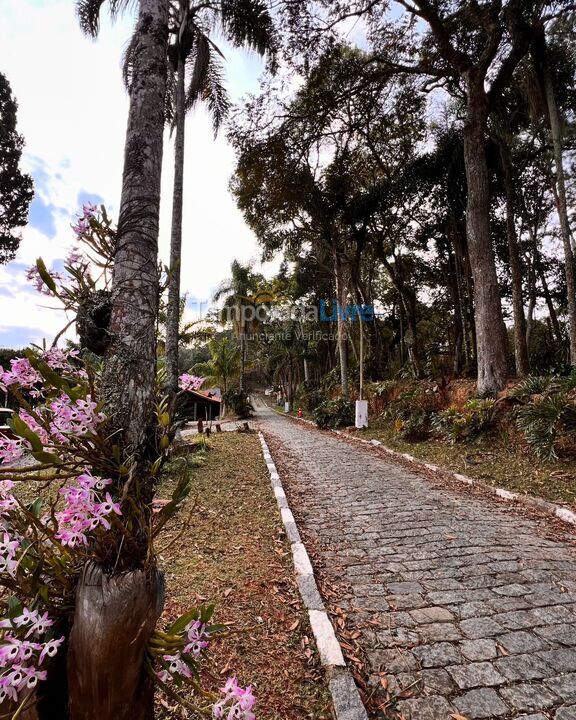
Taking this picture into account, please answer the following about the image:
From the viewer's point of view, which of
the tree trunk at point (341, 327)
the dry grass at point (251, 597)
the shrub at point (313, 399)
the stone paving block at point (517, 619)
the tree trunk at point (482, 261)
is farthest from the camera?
the shrub at point (313, 399)

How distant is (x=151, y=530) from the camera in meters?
1.61

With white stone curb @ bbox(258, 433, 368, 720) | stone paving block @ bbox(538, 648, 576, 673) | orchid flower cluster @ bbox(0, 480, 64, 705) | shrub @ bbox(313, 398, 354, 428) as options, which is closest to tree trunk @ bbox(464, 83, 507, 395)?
shrub @ bbox(313, 398, 354, 428)

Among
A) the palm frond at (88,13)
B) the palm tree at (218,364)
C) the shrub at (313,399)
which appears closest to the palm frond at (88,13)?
the palm frond at (88,13)

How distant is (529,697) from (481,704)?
27 cm

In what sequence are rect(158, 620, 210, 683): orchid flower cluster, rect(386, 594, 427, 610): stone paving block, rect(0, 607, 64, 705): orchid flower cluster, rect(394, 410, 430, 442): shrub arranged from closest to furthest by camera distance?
1. rect(0, 607, 64, 705): orchid flower cluster
2. rect(158, 620, 210, 683): orchid flower cluster
3. rect(386, 594, 427, 610): stone paving block
4. rect(394, 410, 430, 442): shrub

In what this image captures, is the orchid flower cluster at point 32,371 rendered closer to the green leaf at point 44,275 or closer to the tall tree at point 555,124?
the green leaf at point 44,275

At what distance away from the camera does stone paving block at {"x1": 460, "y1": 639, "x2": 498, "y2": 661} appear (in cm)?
244

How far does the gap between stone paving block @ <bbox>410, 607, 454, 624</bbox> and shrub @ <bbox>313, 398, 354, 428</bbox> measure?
12743mm

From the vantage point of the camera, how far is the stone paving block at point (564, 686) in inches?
83.0

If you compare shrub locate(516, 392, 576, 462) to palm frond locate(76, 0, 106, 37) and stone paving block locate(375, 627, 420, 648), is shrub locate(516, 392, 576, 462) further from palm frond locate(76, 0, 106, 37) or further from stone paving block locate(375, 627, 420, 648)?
palm frond locate(76, 0, 106, 37)

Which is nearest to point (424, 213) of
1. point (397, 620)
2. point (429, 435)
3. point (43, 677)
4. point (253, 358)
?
point (429, 435)

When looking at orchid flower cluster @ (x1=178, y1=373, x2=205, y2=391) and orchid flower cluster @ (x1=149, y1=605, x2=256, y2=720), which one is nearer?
orchid flower cluster @ (x1=149, y1=605, x2=256, y2=720)

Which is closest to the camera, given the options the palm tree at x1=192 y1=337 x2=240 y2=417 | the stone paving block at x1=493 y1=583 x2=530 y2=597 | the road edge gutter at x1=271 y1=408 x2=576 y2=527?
the stone paving block at x1=493 y1=583 x2=530 y2=597

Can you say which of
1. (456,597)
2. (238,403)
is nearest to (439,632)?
(456,597)
